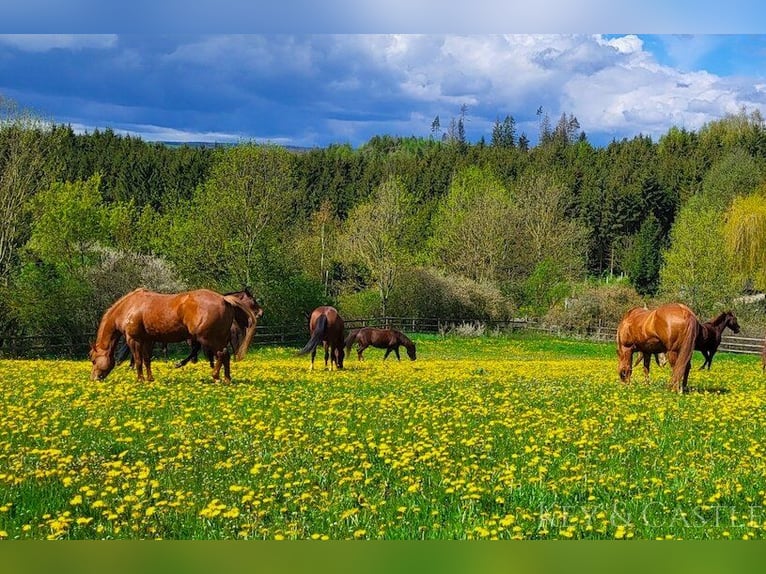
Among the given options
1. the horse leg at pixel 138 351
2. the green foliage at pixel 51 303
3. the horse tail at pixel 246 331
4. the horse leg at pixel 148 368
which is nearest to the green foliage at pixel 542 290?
the green foliage at pixel 51 303

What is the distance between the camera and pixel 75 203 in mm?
39812

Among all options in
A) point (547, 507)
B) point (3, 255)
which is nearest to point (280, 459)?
point (547, 507)

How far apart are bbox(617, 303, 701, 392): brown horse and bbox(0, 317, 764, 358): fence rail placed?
690 inches

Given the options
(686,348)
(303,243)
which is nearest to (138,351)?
(686,348)

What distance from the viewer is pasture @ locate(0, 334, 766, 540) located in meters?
5.16

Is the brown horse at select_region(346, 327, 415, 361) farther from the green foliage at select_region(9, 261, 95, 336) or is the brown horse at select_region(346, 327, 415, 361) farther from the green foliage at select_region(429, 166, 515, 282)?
the green foliage at select_region(429, 166, 515, 282)

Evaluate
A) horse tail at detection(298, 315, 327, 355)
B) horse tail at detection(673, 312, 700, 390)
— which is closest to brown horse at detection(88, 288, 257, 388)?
horse tail at detection(298, 315, 327, 355)

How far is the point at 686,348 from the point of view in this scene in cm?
1458

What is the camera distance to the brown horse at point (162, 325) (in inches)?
563

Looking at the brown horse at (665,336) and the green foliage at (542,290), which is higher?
the green foliage at (542,290)

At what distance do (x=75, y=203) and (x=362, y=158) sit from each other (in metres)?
111

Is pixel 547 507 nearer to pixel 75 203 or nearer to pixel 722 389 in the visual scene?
pixel 722 389

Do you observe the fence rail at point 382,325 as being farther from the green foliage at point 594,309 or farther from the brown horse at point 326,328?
the brown horse at point 326,328

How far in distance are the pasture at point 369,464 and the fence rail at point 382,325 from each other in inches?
617
